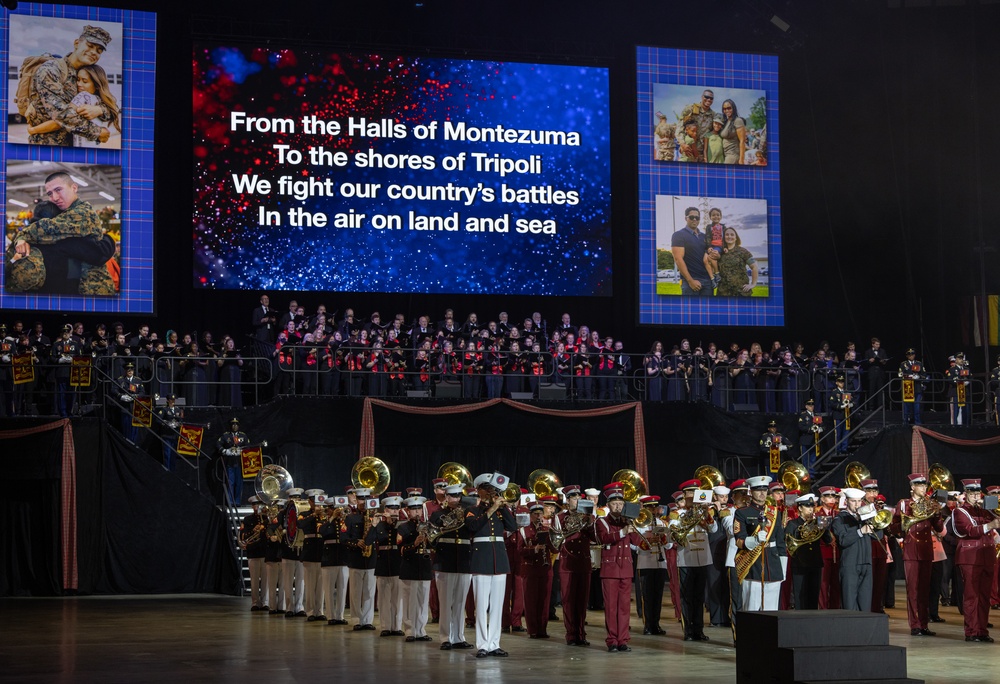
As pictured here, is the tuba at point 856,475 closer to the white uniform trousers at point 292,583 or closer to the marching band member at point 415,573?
the marching band member at point 415,573

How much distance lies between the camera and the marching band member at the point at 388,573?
45.9 ft

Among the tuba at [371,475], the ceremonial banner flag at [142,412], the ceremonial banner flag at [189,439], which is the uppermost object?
the ceremonial banner flag at [142,412]

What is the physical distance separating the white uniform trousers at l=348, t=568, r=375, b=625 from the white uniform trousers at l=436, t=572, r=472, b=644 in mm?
1984

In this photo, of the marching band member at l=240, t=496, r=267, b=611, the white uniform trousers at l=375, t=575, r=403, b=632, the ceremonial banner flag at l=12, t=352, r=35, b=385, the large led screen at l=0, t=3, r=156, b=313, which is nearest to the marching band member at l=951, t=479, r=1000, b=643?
the white uniform trousers at l=375, t=575, r=403, b=632

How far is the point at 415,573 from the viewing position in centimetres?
1342

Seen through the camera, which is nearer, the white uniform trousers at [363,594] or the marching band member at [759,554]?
the marching band member at [759,554]

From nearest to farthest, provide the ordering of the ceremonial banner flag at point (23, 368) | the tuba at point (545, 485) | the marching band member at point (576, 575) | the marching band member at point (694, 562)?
the marching band member at point (576, 575)
the marching band member at point (694, 562)
the tuba at point (545, 485)
the ceremonial banner flag at point (23, 368)

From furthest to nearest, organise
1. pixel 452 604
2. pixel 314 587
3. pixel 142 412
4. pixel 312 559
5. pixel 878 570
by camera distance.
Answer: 1. pixel 142 412
2. pixel 314 587
3. pixel 312 559
4. pixel 878 570
5. pixel 452 604

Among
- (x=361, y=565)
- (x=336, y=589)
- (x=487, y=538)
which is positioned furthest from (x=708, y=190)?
(x=487, y=538)

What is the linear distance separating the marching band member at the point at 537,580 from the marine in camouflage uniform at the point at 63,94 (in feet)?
43.4

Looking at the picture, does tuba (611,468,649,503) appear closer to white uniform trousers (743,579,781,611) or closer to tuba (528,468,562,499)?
tuba (528,468,562,499)

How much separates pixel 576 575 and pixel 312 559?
3.83 metres

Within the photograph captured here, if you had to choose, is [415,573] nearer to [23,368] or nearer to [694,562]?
[694,562]

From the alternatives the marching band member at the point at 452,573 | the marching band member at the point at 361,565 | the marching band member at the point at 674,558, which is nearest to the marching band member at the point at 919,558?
the marching band member at the point at 674,558
